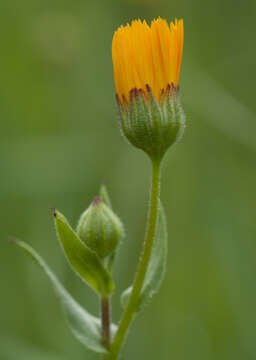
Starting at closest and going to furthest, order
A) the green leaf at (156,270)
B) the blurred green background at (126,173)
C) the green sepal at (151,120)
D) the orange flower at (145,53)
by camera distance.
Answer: the orange flower at (145,53) → the green sepal at (151,120) → the green leaf at (156,270) → the blurred green background at (126,173)

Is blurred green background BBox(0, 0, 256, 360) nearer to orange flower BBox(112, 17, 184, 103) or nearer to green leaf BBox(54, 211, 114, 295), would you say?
green leaf BBox(54, 211, 114, 295)

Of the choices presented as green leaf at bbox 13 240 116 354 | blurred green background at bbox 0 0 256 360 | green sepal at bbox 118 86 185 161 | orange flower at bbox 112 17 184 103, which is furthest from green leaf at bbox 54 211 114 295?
blurred green background at bbox 0 0 256 360

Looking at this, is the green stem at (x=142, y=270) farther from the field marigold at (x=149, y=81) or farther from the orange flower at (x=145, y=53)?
the orange flower at (x=145, y=53)

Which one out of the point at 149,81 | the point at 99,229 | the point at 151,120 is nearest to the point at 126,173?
the point at 99,229

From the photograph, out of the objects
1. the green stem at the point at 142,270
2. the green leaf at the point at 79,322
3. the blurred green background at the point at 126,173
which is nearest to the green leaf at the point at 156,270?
the green stem at the point at 142,270

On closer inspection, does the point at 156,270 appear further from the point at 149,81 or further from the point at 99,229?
the point at 149,81

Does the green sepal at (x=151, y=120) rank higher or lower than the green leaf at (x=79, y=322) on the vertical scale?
higher

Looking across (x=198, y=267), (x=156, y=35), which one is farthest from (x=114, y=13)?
(x=156, y=35)
